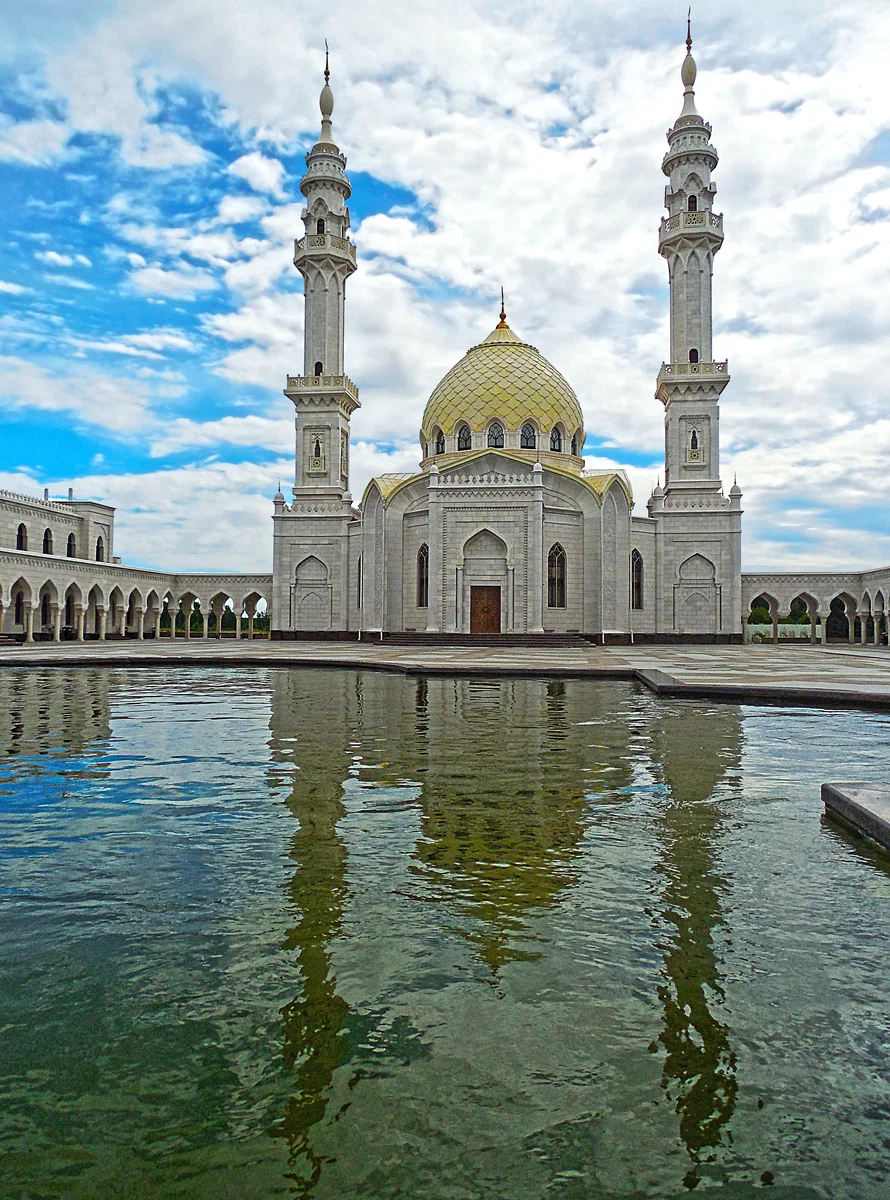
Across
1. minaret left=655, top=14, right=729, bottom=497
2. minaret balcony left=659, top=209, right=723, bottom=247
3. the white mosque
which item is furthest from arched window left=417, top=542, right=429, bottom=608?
minaret balcony left=659, top=209, right=723, bottom=247

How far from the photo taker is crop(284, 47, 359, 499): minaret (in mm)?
33562

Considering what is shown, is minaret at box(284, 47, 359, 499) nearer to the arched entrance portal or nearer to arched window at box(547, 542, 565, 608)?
the arched entrance portal

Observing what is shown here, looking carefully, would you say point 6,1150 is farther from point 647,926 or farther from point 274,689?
point 274,689

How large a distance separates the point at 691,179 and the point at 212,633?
3289cm

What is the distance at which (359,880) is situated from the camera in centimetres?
332

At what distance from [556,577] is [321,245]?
16282mm

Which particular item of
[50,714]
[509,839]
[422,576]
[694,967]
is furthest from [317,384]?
[694,967]

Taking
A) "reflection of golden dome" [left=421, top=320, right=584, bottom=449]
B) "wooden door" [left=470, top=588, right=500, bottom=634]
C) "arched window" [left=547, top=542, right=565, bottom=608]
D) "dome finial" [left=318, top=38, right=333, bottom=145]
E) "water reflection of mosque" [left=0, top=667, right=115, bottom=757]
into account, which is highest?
"dome finial" [left=318, top=38, right=333, bottom=145]

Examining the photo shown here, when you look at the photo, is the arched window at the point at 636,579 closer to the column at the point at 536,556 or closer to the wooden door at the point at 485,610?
the column at the point at 536,556

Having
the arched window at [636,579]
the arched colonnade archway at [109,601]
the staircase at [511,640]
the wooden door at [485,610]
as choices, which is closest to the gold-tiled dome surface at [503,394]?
the arched window at [636,579]

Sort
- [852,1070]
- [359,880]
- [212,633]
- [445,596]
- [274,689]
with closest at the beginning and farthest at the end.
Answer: [852,1070] → [359,880] → [274,689] → [445,596] → [212,633]

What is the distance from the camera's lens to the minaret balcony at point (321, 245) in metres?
33.3

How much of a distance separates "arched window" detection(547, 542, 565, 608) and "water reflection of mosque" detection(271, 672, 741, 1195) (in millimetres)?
21542

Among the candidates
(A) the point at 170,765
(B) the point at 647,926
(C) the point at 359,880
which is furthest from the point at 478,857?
(A) the point at 170,765
